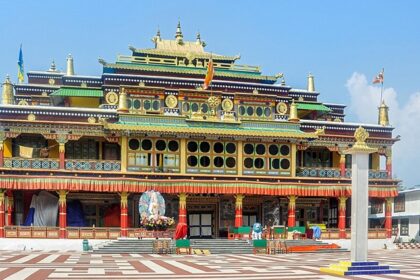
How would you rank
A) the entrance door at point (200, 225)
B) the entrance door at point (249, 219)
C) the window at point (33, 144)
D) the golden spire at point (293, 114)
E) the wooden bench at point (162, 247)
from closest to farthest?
the wooden bench at point (162, 247)
the window at point (33, 144)
the golden spire at point (293, 114)
the entrance door at point (200, 225)
the entrance door at point (249, 219)

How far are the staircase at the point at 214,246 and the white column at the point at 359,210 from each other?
14478mm

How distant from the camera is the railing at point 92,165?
38.5 m

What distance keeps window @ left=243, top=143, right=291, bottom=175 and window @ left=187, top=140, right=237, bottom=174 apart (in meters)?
1.05

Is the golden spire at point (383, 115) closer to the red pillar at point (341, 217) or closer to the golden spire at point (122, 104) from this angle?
the red pillar at point (341, 217)

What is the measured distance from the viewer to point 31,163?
124 ft

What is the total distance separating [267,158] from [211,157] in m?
4.21

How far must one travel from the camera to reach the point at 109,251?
34.2 m

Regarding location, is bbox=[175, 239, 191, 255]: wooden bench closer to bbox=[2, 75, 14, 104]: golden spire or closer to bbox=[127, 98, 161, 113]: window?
bbox=[127, 98, 161, 113]: window

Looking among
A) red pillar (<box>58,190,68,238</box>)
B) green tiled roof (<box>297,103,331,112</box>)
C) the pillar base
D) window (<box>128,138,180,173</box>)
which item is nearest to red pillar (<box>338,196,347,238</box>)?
green tiled roof (<box>297,103,331,112</box>)

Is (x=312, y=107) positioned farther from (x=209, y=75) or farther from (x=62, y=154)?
(x=62, y=154)

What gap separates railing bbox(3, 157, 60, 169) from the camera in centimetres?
3750

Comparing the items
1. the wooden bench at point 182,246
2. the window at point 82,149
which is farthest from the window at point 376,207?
the wooden bench at point 182,246

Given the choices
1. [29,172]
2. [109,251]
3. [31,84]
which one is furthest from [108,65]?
[109,251]

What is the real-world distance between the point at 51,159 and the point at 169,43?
62.5 ft
